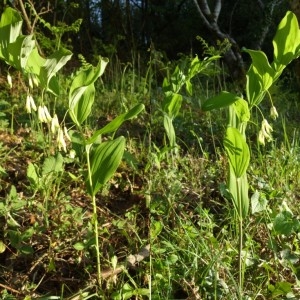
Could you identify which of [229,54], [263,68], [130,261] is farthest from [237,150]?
[229,54]

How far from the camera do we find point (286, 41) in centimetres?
129

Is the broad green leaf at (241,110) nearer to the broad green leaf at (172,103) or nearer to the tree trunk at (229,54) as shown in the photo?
the broad green leaf at (172,103)

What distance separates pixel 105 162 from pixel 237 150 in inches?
14.7

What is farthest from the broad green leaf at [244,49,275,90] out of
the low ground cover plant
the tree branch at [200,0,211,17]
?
the tree branch at [200,0,211,17]

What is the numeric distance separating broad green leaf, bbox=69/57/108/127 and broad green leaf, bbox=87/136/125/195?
11cm

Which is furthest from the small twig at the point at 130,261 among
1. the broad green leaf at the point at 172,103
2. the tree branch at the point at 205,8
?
the tree branch at the point at 205,8

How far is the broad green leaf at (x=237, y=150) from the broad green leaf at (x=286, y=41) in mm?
260

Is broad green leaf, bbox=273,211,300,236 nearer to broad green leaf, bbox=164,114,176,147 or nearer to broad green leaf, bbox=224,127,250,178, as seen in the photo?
broad green leaf, bbox=224,127,250,178

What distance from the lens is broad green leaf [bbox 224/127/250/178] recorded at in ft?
3.94

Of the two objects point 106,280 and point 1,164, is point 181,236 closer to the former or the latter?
point 106,280

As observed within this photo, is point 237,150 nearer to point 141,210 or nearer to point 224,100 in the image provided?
point 224,100

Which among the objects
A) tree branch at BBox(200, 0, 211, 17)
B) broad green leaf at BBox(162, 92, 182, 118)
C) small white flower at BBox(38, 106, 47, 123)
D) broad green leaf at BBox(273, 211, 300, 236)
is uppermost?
tree branch at BBox(200, 0, 211, 17)

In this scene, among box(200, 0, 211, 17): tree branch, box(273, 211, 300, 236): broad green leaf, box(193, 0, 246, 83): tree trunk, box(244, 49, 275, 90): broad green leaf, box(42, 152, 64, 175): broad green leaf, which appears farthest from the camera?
box(200, 0, 211, 17): tree branch

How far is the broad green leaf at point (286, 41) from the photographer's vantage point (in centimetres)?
127
